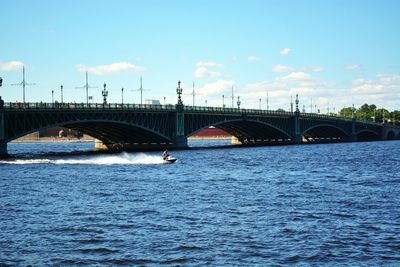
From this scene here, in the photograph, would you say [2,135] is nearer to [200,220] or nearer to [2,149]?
[2,149]

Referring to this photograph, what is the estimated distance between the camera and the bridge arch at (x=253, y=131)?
496ft

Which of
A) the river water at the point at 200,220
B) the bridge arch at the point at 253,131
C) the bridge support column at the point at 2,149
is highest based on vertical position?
the bridge arch at the point at 253,131

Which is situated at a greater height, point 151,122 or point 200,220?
point 151,122

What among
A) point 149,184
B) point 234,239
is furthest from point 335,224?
point 149,184

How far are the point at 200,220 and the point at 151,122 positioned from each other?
85093 millimetres

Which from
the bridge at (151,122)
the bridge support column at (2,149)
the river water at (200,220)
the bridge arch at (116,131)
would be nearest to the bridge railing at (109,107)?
the bridge at (151,122)

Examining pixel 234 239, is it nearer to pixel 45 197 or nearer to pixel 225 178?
pixel 45 197

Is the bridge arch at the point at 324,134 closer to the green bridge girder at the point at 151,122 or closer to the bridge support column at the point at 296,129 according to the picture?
the green bridge girder at the point at 151,122

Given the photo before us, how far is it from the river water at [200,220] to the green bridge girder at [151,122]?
101ft

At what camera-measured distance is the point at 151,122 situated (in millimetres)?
120188

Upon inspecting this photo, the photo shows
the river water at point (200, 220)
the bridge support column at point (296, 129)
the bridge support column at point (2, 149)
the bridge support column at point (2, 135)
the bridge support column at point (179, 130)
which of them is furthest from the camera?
the bridge support column at point (296, 129)

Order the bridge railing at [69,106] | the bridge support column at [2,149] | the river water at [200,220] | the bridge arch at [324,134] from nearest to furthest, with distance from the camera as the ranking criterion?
the river water at [200,220]
the bridge support column at [2,149]
the bridge railing at [69,106]
the bridge arch at [324,134]

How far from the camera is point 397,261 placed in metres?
26.4

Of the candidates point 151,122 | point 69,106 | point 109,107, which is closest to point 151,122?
point 151,122
